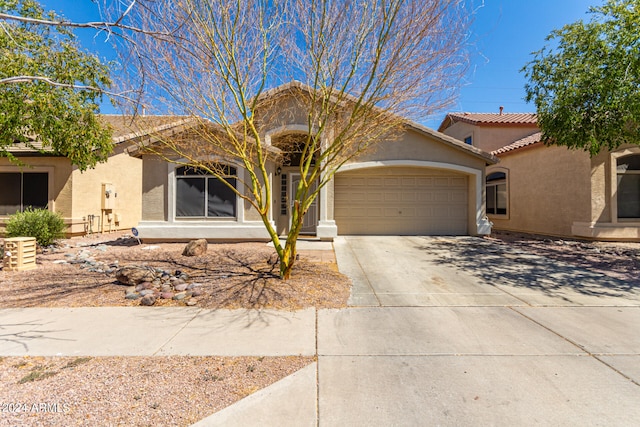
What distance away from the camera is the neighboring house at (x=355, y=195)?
10.8 meters

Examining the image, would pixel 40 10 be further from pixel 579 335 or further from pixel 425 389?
pixel 579 335

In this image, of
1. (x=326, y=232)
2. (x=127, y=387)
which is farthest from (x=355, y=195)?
(x=127, y=387)

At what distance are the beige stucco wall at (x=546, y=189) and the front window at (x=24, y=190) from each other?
20946mm

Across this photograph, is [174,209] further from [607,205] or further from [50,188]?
[607,205]

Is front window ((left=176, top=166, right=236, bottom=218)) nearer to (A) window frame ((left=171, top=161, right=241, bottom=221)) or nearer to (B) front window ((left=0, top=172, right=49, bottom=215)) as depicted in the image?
(A) window frame ((left=171, top=161, right=241, bottom=221))

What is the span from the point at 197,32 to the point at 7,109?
515 cm

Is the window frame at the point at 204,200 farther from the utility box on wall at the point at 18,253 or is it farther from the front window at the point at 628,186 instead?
the front window at the point at 628,186

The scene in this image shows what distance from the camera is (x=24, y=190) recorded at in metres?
13.2

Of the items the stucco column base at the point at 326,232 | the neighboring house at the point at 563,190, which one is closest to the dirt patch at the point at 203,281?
the stucco column base at the point at 326,232

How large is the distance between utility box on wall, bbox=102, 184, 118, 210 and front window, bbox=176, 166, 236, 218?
19.6ft

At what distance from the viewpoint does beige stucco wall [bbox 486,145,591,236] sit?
12.4 m

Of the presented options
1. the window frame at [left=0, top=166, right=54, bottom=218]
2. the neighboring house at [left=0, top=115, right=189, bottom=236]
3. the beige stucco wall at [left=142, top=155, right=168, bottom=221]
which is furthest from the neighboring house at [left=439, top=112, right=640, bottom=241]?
the window frame at [left=0, top=166, right=54, bottom=218]

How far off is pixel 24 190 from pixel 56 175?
4.91ft

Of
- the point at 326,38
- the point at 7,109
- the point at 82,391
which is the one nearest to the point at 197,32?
the point at 326,38
